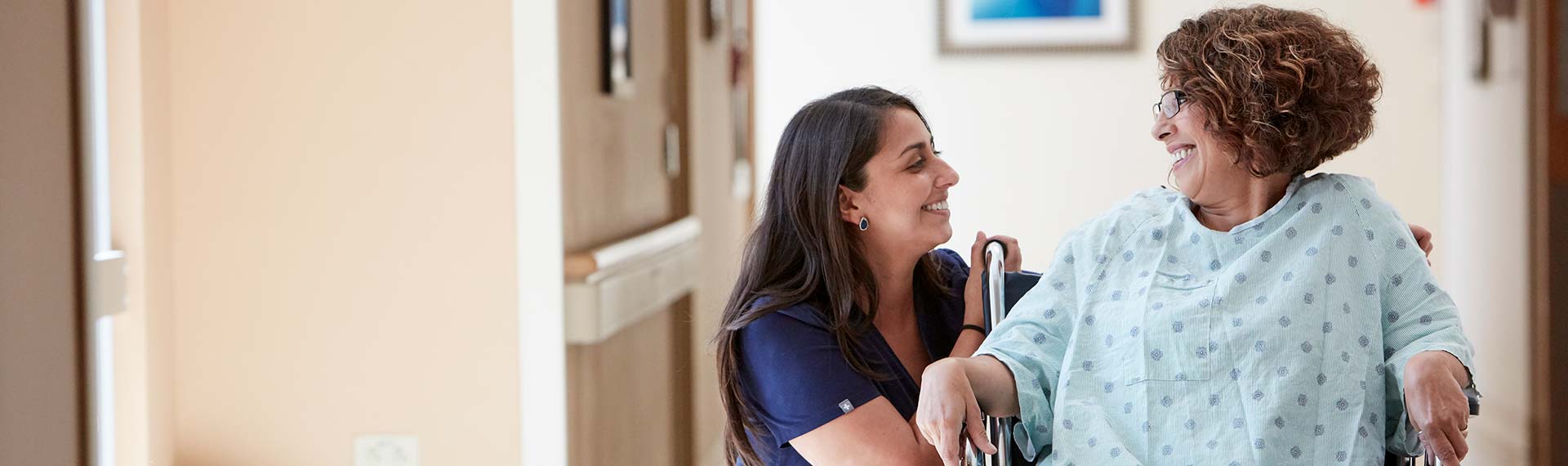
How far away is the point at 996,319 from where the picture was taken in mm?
A: 1523

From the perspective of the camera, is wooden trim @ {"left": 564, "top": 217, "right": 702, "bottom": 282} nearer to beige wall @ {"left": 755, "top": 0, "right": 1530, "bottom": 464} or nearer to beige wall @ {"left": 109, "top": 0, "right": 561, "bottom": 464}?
beige wall @ {"left": 109, "top": 0, "right": 561, "bottom": 464}

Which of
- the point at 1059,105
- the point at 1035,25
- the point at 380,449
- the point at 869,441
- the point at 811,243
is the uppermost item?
the point at 1035,25

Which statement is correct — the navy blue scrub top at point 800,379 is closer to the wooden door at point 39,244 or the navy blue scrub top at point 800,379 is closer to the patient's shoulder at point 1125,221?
the patient's shoulder at point 1125,221

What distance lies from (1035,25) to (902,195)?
2.65m

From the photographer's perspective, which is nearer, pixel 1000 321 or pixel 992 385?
pixel 992 385

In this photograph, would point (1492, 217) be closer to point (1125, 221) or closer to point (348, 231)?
point (1125, 221)

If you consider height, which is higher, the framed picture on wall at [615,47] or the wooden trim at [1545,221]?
the framed picture on wall at [615,47]

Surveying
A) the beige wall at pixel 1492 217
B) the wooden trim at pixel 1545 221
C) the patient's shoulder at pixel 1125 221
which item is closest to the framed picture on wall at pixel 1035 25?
the beige wall at pixel 1492 217

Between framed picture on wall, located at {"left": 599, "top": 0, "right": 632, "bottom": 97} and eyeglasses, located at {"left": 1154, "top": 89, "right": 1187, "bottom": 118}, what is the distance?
1.28 m

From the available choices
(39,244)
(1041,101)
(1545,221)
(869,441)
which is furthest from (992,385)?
(1041,101)

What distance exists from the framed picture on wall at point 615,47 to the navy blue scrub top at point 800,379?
0.94 m

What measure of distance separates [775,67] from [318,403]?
2480 mm

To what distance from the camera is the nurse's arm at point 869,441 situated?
1514 mm

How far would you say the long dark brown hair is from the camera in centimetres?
164
